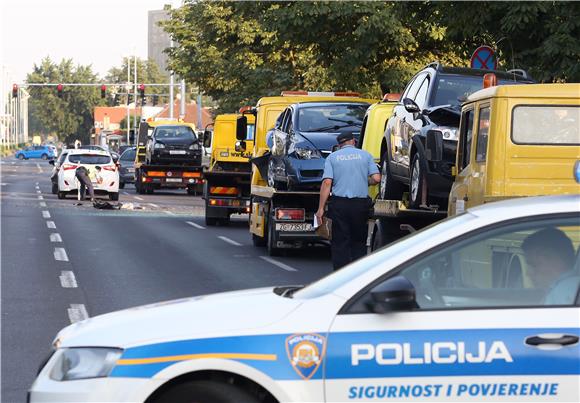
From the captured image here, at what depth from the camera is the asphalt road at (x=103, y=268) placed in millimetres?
11227

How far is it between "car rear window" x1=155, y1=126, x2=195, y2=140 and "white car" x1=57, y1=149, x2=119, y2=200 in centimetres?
641

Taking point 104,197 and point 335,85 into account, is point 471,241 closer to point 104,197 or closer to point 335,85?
point 335,85

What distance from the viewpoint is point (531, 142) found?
10484mm

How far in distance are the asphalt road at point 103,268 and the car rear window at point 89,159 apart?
308 inches

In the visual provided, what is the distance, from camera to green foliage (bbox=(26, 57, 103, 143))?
18538cm

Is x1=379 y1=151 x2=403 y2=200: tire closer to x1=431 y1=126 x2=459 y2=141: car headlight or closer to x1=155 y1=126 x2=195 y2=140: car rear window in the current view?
x1=431 y1=126 x2=459 y2=141: car headlight

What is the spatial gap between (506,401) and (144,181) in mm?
40866

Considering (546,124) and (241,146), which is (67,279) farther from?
(241,146)

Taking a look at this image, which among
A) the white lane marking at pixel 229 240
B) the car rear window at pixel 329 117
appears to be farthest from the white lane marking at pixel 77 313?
the white lane marking at pixel 229 240

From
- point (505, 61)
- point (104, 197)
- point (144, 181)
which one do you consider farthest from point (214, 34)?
point (505, 61)

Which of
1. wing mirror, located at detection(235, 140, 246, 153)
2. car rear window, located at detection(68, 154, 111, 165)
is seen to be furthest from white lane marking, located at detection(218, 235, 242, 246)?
car rear window, located at detection(68, 154, 111, 165)

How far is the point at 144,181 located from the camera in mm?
45531

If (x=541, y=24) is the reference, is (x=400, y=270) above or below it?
below

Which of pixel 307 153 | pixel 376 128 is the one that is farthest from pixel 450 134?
pixel 307 153
